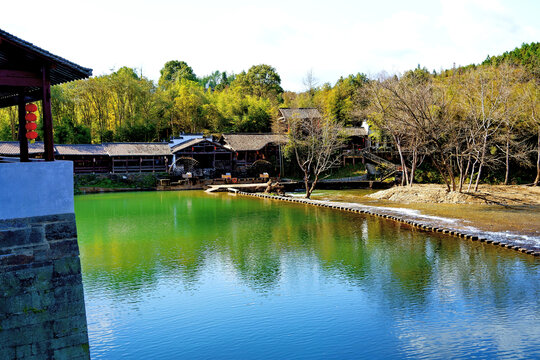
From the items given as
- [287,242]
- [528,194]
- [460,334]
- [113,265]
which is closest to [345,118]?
[528,194]

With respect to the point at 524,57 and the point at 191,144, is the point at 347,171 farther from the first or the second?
the point at 524,57

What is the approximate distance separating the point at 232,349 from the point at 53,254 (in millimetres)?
4482

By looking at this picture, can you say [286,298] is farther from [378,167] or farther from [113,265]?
[378,167]

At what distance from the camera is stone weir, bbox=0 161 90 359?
6.71 m

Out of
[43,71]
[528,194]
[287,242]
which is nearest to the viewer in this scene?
[43,71]

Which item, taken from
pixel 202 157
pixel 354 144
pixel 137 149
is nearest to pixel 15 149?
pixel 137 149

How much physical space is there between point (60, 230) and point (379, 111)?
32792 millimetres

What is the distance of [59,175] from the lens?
7246 mm

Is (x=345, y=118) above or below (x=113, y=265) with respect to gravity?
above

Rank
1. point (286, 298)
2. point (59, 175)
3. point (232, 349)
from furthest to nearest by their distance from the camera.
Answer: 1. point (286, 298)
2. point (232, 349)
3. point (59, 175)

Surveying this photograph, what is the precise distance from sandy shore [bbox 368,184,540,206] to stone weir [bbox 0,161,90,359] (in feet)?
88.2

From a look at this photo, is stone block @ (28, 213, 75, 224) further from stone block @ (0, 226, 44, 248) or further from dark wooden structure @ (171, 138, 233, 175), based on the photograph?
dark wooden structure @ (171, 138, 233, 175)

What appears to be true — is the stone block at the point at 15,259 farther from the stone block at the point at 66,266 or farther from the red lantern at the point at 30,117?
the red lantern at the point at 30,117

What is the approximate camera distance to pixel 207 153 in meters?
46.5
